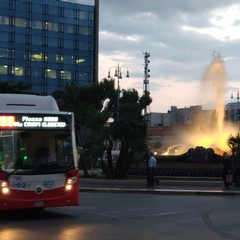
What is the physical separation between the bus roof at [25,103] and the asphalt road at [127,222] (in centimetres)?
292

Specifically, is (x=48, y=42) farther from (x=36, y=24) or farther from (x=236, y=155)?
(x=236, y=155)

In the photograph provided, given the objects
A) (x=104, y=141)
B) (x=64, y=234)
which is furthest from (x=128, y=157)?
(x=64, y=234)

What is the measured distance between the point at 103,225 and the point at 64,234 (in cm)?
164

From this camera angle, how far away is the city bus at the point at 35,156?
13.2m

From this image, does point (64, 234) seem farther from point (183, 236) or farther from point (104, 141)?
point (104, 141)

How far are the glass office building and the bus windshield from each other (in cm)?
8999

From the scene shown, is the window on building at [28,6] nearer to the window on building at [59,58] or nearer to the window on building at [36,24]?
the window on building at [36,24]

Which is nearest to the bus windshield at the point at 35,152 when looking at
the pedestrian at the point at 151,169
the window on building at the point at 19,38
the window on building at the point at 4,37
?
the pedestrian at the point at 151,169

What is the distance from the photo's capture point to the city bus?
43.3 ft

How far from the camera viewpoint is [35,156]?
13664mm

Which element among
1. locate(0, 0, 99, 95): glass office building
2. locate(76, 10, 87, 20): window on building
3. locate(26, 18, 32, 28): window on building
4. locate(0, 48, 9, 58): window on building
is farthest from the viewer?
locate(76, 10, 87, 20): window on building

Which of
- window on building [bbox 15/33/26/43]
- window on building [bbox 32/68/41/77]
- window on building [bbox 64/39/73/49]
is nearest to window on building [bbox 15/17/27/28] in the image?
window on building [bbox 15/33/26/43]

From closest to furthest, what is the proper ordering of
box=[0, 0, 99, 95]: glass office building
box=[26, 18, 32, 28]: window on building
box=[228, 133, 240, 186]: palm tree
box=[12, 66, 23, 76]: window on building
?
box=[228, 133, 240, 186]: palm tree < box=[0, 0, 99, 95]: glass office building < box=[12, 66, 23, 76]: window on building < box=[26, 18, 32, 28]: window on building

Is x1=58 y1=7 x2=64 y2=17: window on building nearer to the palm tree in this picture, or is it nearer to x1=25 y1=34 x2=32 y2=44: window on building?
x1=25 y1=34 x2=32 y2=44: window on building
